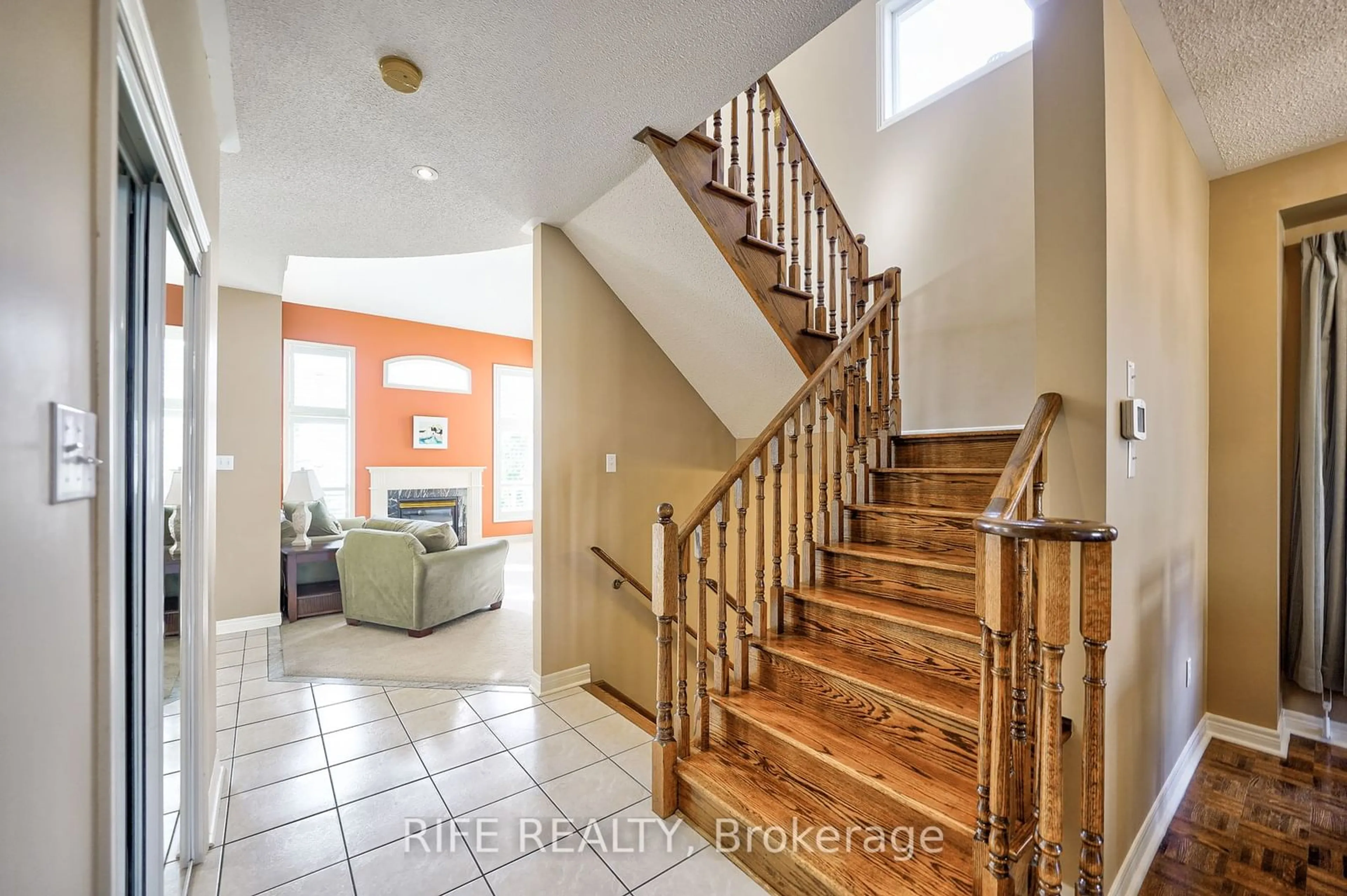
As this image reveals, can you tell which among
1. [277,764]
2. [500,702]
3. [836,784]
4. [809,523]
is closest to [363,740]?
[277,764]

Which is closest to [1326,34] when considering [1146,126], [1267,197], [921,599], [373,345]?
[1146,126]

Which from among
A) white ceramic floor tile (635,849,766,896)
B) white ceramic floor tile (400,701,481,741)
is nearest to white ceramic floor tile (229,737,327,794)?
white ceramic floor tile (400,701,481,741)

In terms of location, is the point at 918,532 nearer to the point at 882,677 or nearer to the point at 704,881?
the point at 882,677

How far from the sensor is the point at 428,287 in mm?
5887

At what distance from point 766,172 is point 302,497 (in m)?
4.90

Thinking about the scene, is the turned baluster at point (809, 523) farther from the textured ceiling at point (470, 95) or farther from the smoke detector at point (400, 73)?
the smoke detector at point (400, 73)

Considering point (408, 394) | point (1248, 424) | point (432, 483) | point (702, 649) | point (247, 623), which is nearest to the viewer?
point (702, 649)

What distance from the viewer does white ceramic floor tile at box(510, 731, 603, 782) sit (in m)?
2.30

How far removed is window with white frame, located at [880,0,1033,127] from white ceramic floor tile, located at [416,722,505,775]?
436 centimetres

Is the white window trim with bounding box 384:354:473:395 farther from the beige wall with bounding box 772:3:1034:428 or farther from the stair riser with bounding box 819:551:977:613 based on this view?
the stair riser with bounding box 819:551:977:613

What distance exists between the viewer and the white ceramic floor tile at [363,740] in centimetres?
242

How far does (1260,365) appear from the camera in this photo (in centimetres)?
255

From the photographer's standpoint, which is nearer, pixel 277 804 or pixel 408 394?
pixel 277 804

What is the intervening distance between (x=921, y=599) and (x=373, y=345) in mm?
6957
